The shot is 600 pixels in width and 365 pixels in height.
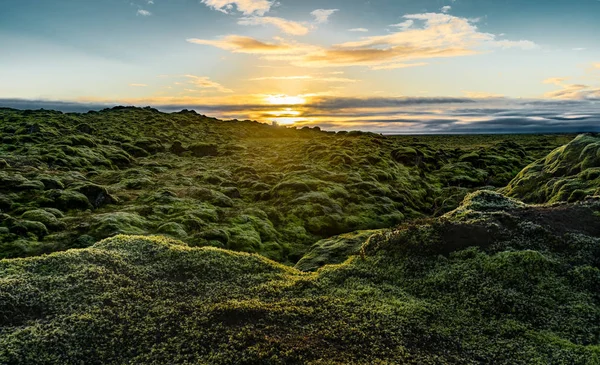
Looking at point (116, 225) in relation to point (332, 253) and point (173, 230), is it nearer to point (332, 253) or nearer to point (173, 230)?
point (173, 230)

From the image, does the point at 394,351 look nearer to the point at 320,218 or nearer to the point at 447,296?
the point at 447,296

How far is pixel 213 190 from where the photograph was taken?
182 feet

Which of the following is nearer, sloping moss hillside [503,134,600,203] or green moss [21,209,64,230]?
sloping moss hillside [503,134,600,203]

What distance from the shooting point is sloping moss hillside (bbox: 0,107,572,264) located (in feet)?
121

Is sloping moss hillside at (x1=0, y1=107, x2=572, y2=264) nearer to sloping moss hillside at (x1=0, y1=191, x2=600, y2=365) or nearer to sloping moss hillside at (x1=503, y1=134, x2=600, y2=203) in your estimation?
sloping moss hillside at (x1=503, y1=134, x2=600, y2=203)

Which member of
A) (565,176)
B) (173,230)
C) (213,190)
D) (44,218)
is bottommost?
(173,230)

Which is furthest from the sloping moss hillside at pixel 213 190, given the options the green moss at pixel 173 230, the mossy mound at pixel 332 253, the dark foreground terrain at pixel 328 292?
the mossy mound at pixel 332 253

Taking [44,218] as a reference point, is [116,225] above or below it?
below

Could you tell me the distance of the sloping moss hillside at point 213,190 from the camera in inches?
Answer: 1458

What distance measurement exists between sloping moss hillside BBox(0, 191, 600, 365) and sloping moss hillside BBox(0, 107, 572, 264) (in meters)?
16.4

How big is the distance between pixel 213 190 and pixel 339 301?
137 ft

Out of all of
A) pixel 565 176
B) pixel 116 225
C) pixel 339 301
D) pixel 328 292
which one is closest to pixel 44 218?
pixel 116 225

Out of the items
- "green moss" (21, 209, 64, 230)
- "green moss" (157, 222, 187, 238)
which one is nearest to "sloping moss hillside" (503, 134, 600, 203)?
"green moss" (157, 222, 187, 238)

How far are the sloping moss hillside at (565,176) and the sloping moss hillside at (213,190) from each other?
13.3m
